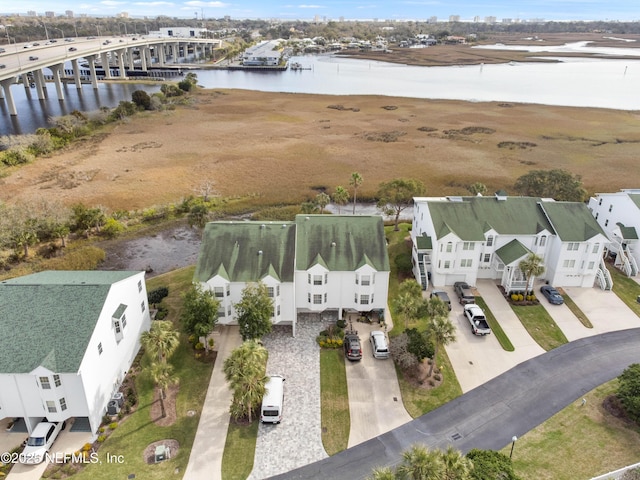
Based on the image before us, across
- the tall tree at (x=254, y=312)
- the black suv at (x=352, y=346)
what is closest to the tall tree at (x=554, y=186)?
the black suv at (x=352, y=346)

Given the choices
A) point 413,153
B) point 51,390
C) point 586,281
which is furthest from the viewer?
point 413,153

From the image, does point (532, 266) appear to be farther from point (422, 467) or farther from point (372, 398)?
point (422, 467)

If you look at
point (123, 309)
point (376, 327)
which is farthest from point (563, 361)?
point (123, 309)

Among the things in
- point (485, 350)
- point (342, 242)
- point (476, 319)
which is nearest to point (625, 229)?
point (476, 319)

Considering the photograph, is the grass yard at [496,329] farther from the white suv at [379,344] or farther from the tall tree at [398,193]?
the tall tree at [398,193]

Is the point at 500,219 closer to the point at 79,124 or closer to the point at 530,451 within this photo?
the point at 530,451

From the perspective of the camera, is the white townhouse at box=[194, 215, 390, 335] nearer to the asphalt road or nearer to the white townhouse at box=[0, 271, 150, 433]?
the white townhouse at box=[0, 271, 150, 433]

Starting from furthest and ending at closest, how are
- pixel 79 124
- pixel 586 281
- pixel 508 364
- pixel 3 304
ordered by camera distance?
pixel 79 124, pixel 586 281, pixel 508 364, pixel 3 304

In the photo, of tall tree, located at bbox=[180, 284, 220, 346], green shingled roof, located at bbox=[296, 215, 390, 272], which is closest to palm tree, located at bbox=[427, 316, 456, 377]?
green shingled roof, located at bbox=[296, 215, 390, 272]
